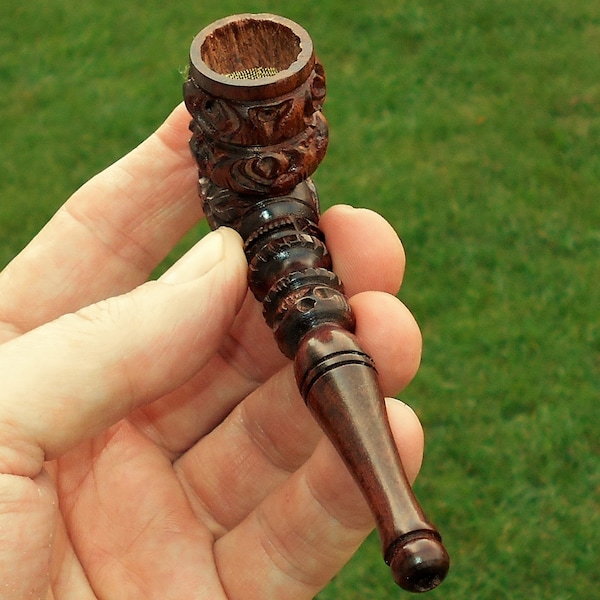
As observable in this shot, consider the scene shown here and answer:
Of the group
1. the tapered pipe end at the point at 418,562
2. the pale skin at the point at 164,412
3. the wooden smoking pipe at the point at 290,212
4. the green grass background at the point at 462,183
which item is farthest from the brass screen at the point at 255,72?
the green grass background at the point at 462,183

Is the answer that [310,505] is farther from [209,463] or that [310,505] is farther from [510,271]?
[510,271]

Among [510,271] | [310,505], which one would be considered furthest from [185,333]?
[510,271]

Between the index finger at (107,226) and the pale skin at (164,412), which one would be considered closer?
the pale skin at (164,412)

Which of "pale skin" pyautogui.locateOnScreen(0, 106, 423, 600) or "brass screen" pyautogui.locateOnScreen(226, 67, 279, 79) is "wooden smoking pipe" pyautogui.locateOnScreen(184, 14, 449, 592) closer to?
"brass screen" pyautogui.locateOnScreen(226, 67, 279, 79)

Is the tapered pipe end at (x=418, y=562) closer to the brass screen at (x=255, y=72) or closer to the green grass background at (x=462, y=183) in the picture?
the brass screen at (x=255, y=72)

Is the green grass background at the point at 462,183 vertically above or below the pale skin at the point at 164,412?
below

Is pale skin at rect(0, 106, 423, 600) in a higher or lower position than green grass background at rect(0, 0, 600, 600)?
higher

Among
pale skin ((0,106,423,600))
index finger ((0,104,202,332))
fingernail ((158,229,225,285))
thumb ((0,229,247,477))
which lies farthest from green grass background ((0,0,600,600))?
fingernail ((158,229,225,285))
